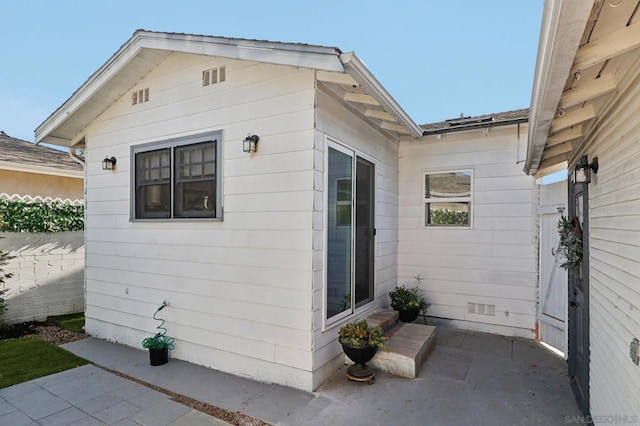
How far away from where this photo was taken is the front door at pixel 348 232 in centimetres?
393

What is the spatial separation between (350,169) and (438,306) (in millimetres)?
2950

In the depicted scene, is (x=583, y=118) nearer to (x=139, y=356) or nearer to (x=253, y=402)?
(x=253, y=402)

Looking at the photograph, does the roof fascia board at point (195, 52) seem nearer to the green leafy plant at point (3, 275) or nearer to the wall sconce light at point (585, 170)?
the green leafy plant at point (3, 275)

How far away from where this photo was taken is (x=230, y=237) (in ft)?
13.4

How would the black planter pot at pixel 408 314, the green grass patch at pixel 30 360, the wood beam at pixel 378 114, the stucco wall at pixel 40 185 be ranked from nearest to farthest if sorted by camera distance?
the green grass patch at pixel 30 360 → the wood beam at pixel 378 114 → the black planter pot at pixel 408 314 → the stucco wall at pixel 40 185

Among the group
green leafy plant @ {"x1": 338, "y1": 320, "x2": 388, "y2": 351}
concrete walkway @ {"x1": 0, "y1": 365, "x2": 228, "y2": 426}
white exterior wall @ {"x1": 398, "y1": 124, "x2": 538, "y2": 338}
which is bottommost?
concrete walkway @ {"x1": 0, "y1": 365, "x2": 228, "y2": 426}

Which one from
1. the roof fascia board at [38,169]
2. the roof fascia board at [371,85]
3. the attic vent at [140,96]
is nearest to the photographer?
the roof fascia board at [371,85]

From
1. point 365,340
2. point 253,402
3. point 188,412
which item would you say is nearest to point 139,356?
point 188,412

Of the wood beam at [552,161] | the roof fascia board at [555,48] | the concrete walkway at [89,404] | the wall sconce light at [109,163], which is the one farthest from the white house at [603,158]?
the wall sconce light at [109,163]

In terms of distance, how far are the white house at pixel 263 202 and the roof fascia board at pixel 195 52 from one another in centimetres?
2

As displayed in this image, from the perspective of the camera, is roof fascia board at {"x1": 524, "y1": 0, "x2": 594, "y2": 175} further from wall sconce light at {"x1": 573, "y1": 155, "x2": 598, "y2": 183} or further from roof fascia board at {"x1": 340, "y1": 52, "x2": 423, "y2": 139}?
roof fascia board at {"x1": 340, "y1": 52, "x2": 423, "y2": 139}

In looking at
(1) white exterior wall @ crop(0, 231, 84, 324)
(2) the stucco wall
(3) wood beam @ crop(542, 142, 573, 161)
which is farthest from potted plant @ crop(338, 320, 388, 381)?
(2) the stucco wall

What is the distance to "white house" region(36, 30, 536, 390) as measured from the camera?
365cm

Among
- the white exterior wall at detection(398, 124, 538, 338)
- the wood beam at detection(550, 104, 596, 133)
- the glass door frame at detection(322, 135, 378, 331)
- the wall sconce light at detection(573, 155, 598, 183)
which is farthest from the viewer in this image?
the white exterior wall at detection(398, 124, 538, 338)
